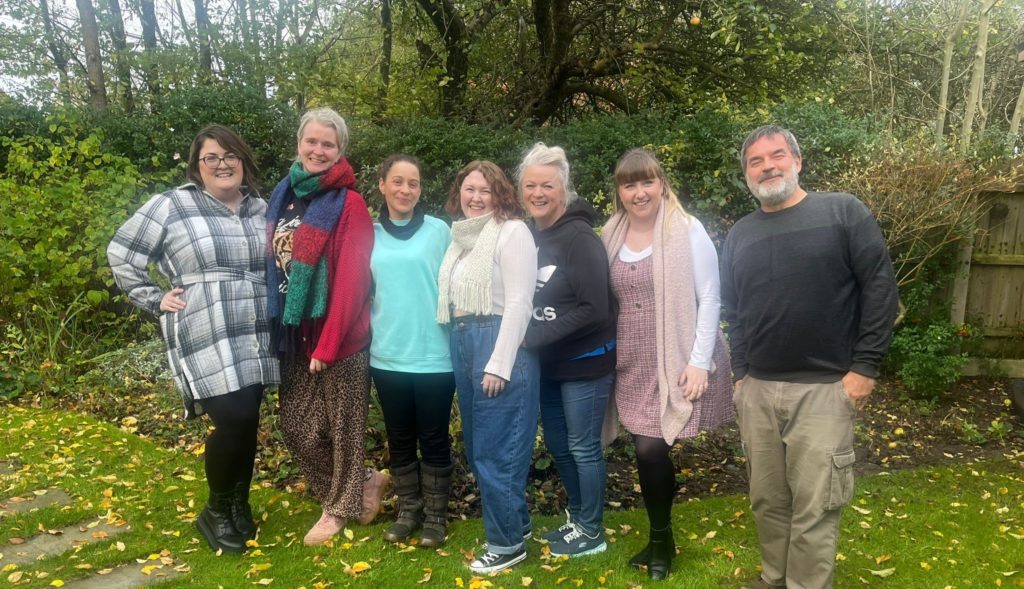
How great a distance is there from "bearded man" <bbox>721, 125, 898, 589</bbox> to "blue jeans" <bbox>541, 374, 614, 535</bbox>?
2.06 ft

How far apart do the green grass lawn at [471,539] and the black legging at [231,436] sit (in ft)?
1.26

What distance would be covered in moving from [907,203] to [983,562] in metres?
3.03

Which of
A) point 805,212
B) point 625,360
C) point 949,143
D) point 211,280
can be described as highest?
point 949,143

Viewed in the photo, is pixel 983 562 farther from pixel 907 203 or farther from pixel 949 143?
pixel 949 143

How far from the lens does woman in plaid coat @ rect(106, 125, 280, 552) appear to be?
290 cm

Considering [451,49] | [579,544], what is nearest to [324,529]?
[579,544]

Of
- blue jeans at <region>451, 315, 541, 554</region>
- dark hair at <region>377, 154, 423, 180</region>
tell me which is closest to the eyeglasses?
dark hair at <region>377, 154, 423, 180</region>

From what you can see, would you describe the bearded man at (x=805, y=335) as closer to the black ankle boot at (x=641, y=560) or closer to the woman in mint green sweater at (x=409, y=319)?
the black ankle boot at (x=641, y=560)

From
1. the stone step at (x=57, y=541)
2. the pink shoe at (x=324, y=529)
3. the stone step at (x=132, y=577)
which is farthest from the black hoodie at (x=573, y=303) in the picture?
the stone step at (x=57, y=541)

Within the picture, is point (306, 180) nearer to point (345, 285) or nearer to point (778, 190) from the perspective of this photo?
point (345, 285)

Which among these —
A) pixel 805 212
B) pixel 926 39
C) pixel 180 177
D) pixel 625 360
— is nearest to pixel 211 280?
pixel 625 360

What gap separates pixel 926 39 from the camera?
873 cm

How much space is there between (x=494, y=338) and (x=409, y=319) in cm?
43

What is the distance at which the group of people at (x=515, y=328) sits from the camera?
2.49 metres
